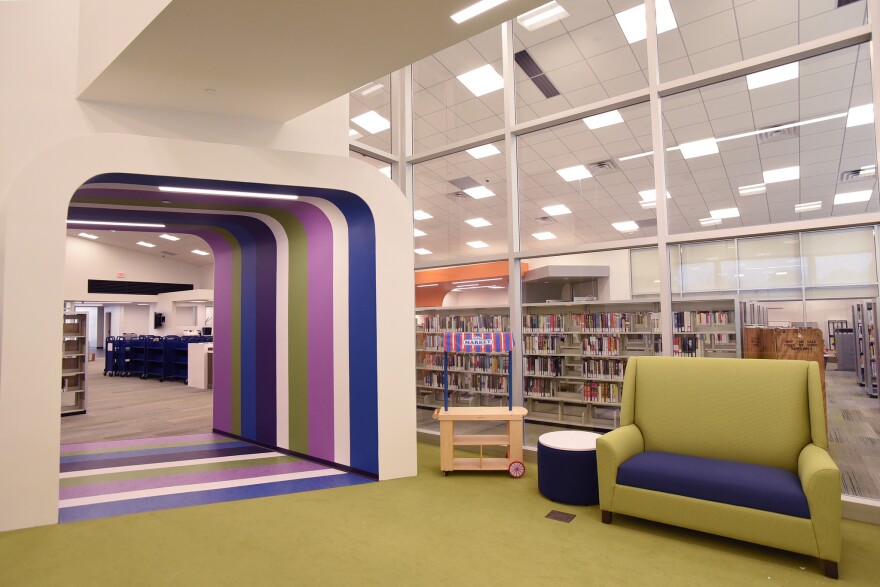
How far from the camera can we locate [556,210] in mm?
11680

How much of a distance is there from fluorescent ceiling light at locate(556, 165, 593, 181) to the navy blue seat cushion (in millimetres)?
6788

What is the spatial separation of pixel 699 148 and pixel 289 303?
637cm

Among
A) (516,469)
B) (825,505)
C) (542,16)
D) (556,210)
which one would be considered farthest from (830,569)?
(556,210)

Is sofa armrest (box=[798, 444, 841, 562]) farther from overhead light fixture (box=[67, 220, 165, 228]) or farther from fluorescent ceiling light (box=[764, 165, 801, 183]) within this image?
overhead light fixture (box=[67, 220, 165, 228])

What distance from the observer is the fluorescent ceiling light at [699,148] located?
24.3ft

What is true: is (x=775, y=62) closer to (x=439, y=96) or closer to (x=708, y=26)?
(x=708, y=26)

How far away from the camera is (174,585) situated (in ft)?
9.06

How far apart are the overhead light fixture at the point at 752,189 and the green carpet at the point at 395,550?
19.2 feet

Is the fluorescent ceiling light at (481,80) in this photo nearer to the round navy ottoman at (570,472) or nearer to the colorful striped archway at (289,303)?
the colorful striped archway at (289,303)

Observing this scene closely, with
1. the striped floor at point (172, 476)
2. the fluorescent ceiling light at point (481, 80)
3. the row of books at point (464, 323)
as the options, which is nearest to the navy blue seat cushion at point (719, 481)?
the striped floor at point (172, 476)

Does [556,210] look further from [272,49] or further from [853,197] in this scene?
[272,49]

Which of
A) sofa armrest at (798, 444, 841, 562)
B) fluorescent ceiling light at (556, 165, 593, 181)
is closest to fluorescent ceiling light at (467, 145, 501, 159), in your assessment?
fluorescent ceiling light at (556, 165, 593, 181)

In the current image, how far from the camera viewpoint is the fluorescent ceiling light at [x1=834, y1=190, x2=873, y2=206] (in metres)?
4.03

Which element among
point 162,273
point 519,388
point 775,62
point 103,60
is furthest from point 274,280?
point 162,273
